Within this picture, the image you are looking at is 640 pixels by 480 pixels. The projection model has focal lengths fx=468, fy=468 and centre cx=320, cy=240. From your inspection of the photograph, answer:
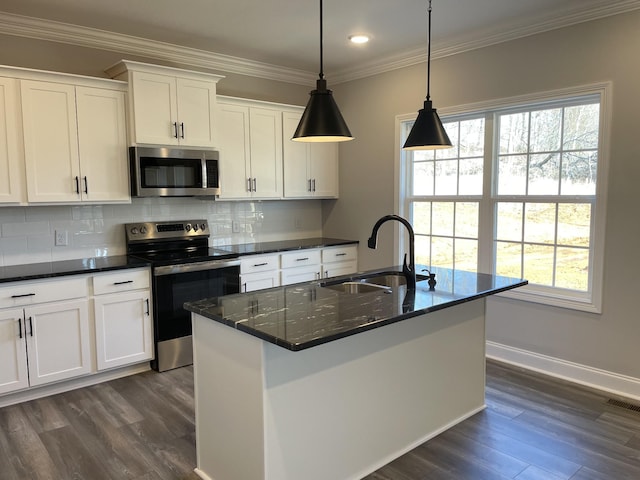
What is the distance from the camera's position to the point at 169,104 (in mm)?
3812

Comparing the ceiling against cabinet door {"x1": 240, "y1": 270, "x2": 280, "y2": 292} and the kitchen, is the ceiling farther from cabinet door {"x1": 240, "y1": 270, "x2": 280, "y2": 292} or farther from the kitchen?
cabinet door {"x1": 240, "y1": 270, "x2": 280, "y2": 292}

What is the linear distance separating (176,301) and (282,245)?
1.29m

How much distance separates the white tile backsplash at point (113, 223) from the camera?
11.6ft

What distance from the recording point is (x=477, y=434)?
8.97 feet

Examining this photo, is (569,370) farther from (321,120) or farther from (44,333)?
(44,333)

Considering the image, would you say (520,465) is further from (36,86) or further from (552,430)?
(36,86)

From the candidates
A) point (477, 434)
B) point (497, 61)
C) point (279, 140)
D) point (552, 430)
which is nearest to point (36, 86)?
point (279, 140)

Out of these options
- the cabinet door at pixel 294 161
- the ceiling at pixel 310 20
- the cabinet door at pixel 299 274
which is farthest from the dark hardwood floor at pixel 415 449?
the ceiling at pixel 310 20

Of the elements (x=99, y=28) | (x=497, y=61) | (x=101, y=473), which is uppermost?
(x=99, y=28)

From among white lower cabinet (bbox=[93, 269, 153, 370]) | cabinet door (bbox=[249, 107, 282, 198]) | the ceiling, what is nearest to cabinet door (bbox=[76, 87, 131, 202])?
the ceiling

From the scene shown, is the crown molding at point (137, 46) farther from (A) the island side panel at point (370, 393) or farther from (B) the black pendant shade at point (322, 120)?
(A) the island side panel at point (370, 393)

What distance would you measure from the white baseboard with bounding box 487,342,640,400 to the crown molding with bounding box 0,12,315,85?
134 inches

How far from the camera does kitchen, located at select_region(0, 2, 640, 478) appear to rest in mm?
3182

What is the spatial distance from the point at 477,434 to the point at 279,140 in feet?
10.6
